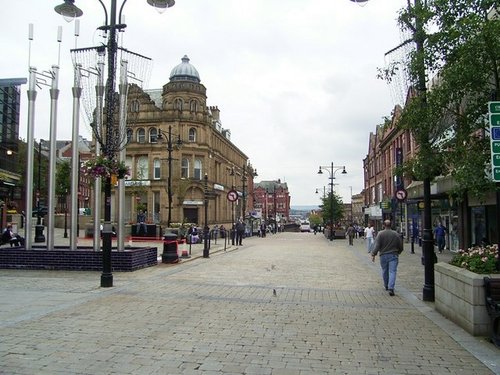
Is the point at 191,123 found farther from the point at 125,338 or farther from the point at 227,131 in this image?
the point at 125,338

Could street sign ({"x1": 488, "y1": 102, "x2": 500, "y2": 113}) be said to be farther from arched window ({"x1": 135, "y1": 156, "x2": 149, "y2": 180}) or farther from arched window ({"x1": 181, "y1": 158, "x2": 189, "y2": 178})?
arched window ({"x1": 181, "y1": 158, "x2": 189, "y2": 178})

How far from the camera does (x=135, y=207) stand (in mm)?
56375

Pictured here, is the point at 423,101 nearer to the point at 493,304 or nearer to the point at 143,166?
the point at 493,304

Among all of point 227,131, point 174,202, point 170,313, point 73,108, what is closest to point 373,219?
Answer: point 174,202

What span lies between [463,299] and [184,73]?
53.4 meters

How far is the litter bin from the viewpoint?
694 inches

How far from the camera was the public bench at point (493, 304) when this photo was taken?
21.1ft

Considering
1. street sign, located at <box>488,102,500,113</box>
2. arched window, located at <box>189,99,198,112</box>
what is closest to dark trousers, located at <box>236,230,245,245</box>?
street sign, located at <box>488,102,500,113</box>

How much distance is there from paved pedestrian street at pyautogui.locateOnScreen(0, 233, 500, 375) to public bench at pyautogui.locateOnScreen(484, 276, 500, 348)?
21 centimetres

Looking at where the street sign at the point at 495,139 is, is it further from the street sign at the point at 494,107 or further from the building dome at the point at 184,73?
the building dome at the point at 184,73

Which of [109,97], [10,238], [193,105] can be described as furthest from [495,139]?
[193,105]

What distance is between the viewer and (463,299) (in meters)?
7.34

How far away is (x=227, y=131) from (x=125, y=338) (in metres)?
69.2

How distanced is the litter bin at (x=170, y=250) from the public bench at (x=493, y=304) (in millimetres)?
12580
